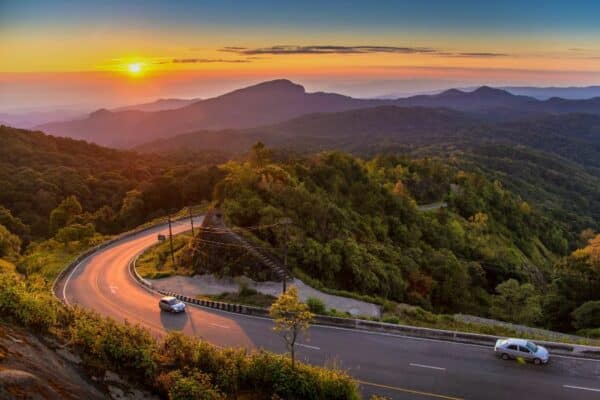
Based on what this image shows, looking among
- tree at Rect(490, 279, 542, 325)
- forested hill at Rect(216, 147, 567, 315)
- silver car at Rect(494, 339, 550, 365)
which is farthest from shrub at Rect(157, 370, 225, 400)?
tree at Rect(490, 279, 542, 325)

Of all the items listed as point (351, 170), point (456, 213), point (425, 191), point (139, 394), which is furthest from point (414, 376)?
point (425, 191)

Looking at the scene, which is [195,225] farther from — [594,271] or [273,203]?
[594,271]

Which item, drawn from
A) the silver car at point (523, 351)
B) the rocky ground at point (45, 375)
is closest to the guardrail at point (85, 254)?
the rocky ground at point (45, 375)

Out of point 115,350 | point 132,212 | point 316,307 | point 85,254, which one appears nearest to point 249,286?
point 316,307

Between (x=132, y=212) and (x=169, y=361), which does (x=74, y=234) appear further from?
(x=169, y=361)

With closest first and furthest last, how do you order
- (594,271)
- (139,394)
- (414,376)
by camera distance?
(139,394)
(414,376)
(594,271)
